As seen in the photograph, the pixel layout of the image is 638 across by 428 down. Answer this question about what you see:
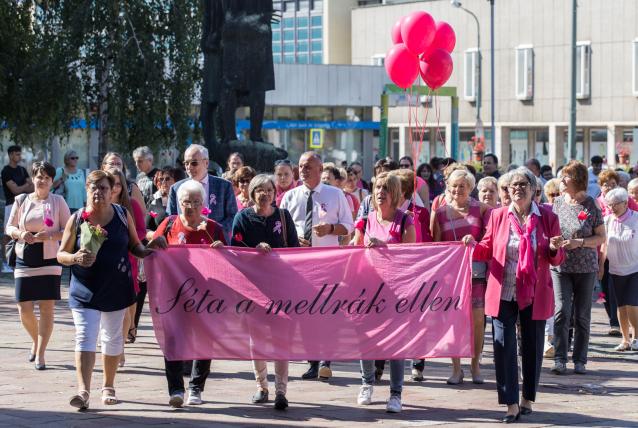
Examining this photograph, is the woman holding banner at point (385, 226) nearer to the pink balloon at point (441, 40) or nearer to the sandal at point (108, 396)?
the sandal at point (108, 396)

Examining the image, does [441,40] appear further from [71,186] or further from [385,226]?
[71,186]

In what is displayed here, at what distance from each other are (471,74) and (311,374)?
5946 centimetres

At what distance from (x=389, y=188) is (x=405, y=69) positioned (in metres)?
4.82

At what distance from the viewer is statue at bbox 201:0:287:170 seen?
18734 mm

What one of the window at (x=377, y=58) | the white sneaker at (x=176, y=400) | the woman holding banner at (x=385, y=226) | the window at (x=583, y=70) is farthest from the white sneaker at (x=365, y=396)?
the window at (x=377, y=58)

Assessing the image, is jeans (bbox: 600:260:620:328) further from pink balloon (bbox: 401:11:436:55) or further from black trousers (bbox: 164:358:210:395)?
black trousers (bbox: 164:358:210:395)

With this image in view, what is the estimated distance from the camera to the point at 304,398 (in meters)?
10.1

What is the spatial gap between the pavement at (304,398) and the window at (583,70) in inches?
2077

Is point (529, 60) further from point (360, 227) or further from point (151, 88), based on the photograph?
point (360, 227)

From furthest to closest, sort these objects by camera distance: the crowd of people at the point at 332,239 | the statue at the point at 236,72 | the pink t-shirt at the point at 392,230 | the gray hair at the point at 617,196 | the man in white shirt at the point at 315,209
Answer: the statue at the point at 236,72 → the gray hair at the point at 617,196 → the man in white shirt at the point at 315,209 → the pink t-shirt at the point at 392,230 → the crowd of people at the point at 332,239

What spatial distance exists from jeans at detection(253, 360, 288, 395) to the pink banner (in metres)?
0.13

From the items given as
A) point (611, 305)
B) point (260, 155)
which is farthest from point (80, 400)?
point (260, 155)

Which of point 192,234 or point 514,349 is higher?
point 192,234

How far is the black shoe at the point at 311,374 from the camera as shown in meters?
11.2
